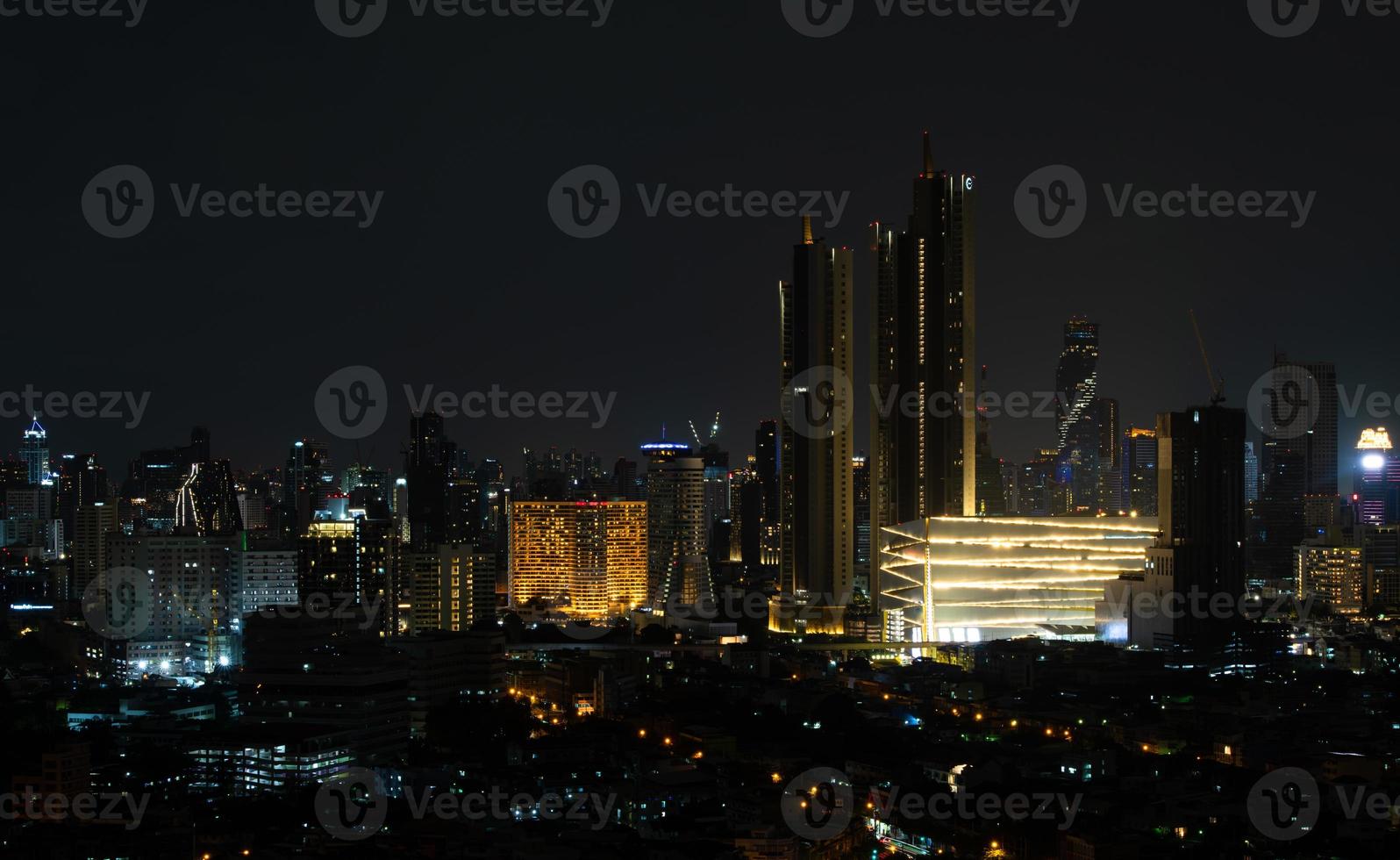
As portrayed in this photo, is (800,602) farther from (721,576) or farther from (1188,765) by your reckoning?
(1188,765)

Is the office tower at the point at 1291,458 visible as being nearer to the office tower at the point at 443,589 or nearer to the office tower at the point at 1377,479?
the office tower at the point at 1377,479

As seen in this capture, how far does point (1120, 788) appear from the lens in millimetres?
19484

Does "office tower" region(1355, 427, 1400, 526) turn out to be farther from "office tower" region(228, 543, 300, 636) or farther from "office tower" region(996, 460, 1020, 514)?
"office tower" region(228, 543, 300, 636)

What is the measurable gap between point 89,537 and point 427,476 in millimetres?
8769

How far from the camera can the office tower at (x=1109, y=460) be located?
5153cm

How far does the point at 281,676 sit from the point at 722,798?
715 centimetres

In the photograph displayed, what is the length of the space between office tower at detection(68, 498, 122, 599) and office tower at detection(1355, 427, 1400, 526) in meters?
33.2

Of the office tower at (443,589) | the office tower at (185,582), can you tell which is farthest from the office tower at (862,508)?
the office tower at (185,582)

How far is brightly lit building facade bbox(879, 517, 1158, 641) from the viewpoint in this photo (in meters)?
33.1

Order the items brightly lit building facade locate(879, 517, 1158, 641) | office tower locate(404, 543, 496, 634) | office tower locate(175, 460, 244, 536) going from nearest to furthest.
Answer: brightly lit building facade locate(879, 517, 1158, 641) < office tower locate(404, 543, 496, 634) < office tower locate(175, 460, 244, 536)

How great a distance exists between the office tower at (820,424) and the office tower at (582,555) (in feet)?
18.7

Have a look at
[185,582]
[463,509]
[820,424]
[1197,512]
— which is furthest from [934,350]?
[463,509]

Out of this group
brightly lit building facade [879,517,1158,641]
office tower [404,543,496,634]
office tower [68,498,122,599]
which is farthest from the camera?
office tower [68,498,122,599]

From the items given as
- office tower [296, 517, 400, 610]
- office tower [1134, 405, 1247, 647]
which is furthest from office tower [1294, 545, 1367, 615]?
office tower [296, 517, 400, 610]
